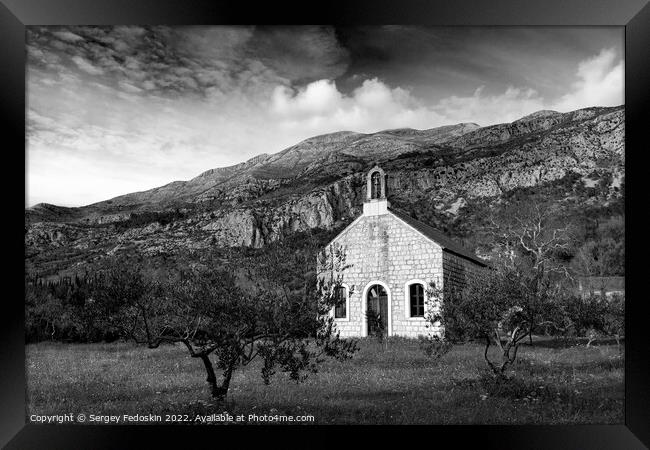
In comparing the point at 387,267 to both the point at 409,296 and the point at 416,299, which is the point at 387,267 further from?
the point at 416,299

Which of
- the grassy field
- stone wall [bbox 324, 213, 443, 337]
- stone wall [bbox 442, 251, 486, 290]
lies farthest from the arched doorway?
the grassy field

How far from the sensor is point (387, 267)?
13.3m

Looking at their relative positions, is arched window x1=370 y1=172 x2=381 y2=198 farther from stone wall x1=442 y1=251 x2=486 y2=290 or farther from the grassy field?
the grassy field

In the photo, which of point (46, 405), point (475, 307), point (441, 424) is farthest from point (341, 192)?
point (46, 405)

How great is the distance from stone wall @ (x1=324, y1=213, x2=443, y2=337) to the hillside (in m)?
0.94

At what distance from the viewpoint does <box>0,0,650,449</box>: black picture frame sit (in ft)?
23.6

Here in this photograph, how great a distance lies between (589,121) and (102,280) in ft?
29.6

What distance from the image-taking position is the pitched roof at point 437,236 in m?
13.0

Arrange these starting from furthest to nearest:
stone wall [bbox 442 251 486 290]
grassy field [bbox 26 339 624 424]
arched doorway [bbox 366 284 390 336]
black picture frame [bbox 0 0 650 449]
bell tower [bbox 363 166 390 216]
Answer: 1. bell tower [bbox 363 166 390 216]
2. arched doorway [bbox 366 284 390 336]
3. stone wall [bbox 442 251 486 290]
4. grassy field [bbox 26 339 624 424]
5. black picture frame [bbox 0 0 650 449]

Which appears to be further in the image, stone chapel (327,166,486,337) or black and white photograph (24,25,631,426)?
stone chapel (327,166,486,337)

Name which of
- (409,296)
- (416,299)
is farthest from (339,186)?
(416,299)

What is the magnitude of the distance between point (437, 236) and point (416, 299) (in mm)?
1774
